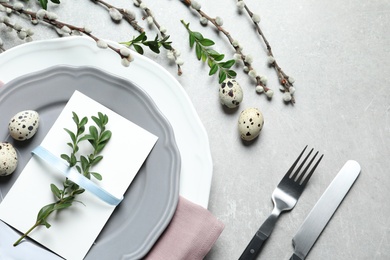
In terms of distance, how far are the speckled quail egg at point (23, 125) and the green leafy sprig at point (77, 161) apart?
50 mm

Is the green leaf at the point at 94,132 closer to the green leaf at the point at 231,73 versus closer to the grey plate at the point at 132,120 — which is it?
the grey plate at the point at 132,120

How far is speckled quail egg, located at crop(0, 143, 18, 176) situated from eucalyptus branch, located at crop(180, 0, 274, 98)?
37 centimetres

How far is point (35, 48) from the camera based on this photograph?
0.81 metres

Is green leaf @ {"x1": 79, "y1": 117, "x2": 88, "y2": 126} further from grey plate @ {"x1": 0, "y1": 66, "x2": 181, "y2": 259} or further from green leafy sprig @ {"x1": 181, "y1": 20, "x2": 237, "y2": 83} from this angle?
green leafy sprig @ {"x1": 181, "y1": 20, "x2": 237, "y2": 83}

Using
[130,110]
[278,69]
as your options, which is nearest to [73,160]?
[130,110]

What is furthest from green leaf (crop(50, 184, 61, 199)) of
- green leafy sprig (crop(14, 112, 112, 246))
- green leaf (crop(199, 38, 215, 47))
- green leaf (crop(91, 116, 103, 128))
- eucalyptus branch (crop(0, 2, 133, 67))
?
green leaf (crop(199, 38, 215, 47))

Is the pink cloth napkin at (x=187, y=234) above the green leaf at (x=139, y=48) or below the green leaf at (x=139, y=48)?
below

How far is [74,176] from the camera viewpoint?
2.55 feet

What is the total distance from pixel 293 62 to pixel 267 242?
1.00 ft

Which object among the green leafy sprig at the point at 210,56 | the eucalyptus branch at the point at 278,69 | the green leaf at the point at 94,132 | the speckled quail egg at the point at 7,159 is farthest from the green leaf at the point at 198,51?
the speckled quail egg at the point at 7,159

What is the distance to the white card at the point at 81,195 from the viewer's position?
78 cm

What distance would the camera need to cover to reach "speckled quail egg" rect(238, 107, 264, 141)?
0.85m

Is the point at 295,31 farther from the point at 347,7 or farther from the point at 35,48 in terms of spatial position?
the point at 35,48

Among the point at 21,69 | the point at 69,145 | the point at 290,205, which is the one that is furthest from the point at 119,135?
the point at 290,205
